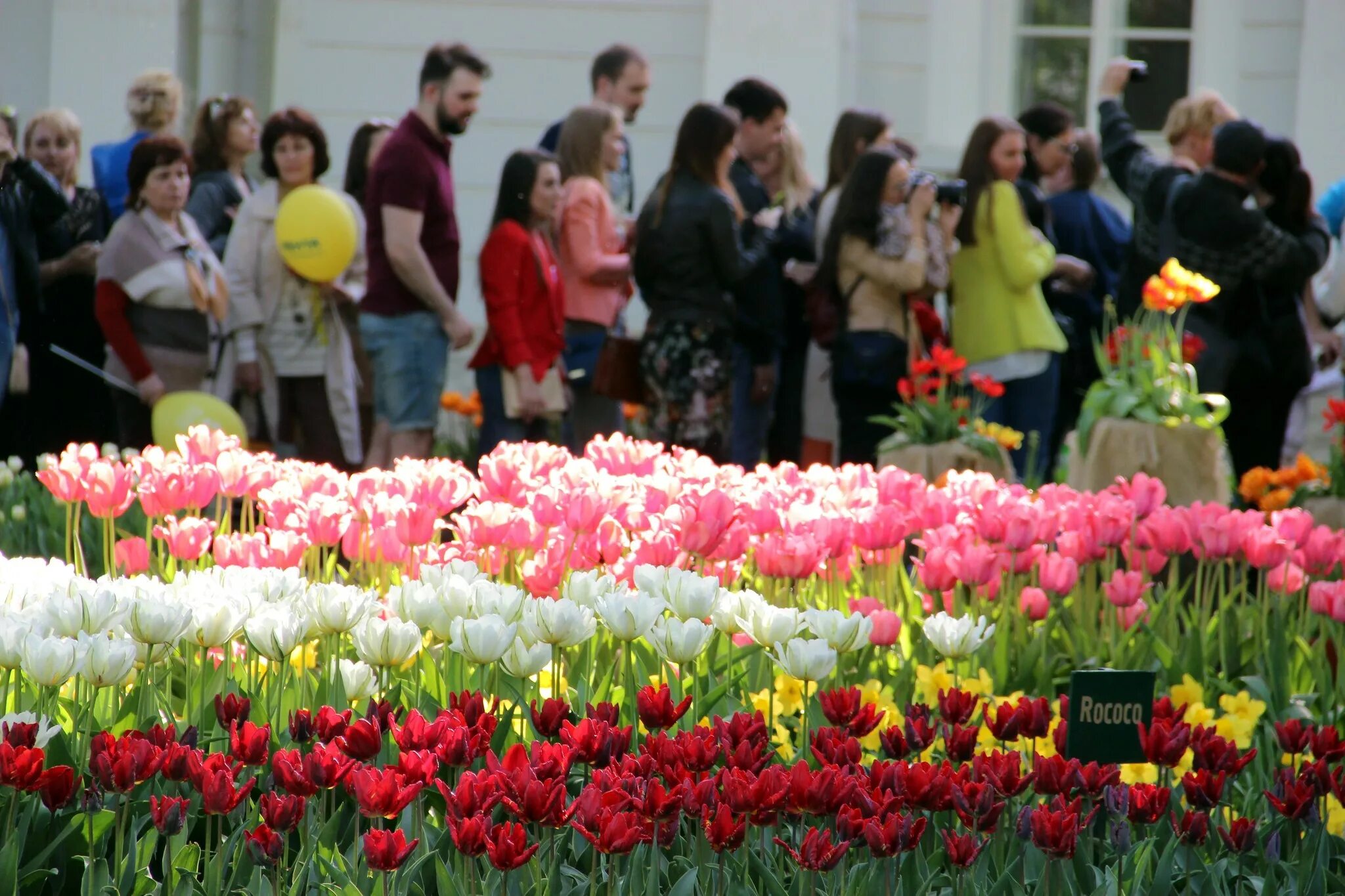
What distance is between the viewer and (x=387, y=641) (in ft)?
7.09

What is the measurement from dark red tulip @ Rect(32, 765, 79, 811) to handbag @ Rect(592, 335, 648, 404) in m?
4.16

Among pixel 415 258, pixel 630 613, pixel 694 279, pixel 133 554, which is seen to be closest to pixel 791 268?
pixel 694 279

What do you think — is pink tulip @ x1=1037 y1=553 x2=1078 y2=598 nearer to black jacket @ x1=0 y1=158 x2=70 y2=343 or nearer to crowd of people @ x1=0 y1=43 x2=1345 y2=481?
crowd of people @ x1=0 y1=43 x2=1345 y2=481

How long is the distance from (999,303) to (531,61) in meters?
3.35

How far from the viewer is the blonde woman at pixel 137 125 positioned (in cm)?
611

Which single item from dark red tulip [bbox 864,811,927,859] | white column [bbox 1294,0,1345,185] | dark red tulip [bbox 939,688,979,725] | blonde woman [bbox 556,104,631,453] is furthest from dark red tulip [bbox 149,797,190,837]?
white column [bbox 1294,0,1345,185]

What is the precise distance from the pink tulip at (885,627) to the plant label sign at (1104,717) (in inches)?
20.6

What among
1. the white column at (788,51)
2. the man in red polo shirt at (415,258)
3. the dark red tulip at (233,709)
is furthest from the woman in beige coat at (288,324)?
the dark red tulip at (233,709)

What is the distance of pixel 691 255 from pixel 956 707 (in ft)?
11.9

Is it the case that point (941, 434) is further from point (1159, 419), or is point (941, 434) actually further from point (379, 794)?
point (379, 794)

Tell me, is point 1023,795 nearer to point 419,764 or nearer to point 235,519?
point 419,764

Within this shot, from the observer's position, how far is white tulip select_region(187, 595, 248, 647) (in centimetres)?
221

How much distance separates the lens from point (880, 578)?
3.29 metres

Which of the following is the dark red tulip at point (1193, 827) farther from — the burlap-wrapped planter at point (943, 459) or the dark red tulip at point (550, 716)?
the burlap-wrapped planter at point (943, 459)
